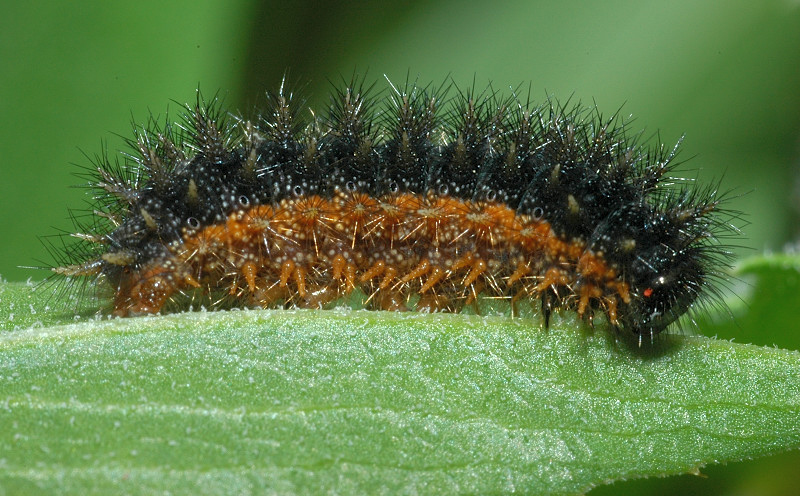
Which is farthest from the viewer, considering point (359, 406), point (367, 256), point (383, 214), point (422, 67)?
point (422, 67)

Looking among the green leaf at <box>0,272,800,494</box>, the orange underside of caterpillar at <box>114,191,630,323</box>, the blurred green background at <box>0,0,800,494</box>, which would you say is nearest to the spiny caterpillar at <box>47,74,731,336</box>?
the orange underside of caterpillar at <box>114,191,630,323</box>

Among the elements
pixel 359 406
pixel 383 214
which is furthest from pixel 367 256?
pixel 359 406

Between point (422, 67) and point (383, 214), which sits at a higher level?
point (422, 67)

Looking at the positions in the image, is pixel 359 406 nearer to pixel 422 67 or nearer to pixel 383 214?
pixel 383 214

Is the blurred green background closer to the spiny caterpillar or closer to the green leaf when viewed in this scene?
the spiny caterpillar

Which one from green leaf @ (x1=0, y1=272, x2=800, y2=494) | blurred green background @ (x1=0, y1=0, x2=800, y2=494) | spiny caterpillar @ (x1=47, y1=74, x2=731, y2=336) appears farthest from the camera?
blurred green background @ (x1=0, y1=0, x2=800, y2=494)

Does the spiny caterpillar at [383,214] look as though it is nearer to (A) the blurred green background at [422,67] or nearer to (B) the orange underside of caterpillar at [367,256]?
(B) the orange underside of caterpillar at [367,256]

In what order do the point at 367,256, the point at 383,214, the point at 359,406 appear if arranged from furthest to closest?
the point at 367,256 → the point at 383,214 → the point at 359,406
